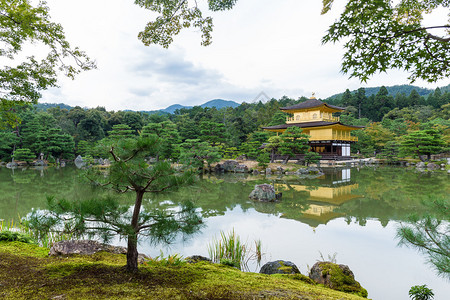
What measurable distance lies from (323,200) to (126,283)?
695 centimetres

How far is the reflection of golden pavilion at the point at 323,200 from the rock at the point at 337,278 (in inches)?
104

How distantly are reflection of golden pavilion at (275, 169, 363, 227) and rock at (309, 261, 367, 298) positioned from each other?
2.65m

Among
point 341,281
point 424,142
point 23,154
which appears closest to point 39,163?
point 23,154

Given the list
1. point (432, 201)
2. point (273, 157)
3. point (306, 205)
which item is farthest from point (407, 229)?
point (273, 157)

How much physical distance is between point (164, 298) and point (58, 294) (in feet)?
2.23

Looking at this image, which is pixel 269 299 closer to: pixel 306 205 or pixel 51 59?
pixel 51 59

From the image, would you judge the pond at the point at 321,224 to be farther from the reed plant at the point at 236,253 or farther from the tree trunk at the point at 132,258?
the tree trunk at the point at 132,258

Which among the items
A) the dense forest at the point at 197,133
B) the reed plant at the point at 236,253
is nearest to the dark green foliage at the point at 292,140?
the dense forest at the point at 197,133

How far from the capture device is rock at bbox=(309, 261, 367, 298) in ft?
7.64

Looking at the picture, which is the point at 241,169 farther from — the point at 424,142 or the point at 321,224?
the point at 424,142

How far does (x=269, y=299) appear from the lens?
1665 millimetres

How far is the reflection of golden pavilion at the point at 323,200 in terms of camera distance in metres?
5.63

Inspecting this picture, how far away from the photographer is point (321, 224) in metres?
5.17

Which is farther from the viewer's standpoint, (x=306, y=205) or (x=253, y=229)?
(x=306, y=205)
